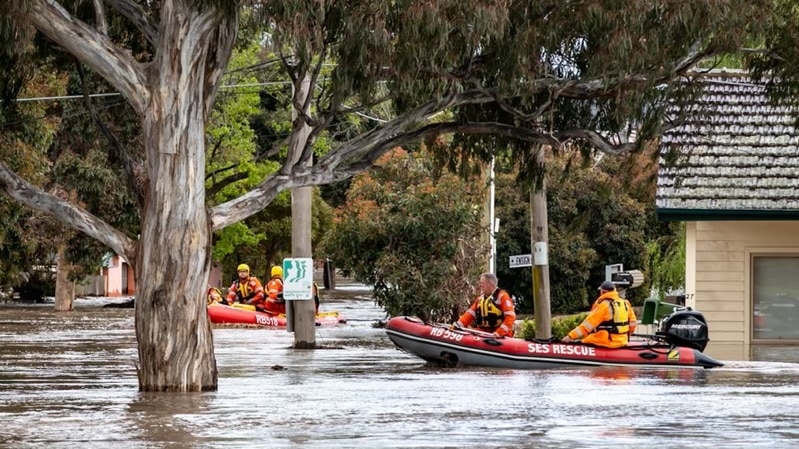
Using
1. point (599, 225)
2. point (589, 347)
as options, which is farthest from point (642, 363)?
point (599, 225)

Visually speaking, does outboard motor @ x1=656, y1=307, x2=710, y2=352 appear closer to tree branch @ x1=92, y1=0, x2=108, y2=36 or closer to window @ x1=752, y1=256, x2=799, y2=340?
window @ x1=752, y1=256, x2=799, y2=340

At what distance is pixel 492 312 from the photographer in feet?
86.4

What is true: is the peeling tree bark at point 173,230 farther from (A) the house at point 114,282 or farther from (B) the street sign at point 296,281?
(A) the house at point 114,282

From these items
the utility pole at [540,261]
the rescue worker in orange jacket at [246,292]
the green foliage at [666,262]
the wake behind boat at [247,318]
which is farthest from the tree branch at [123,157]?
the green foliage at [666,262]

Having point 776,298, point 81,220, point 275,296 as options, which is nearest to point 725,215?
point 776,298

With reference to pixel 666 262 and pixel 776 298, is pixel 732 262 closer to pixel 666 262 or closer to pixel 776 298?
pixel 776 298

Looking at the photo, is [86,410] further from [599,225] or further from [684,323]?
[599,225]

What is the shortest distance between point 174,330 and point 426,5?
4948 mm

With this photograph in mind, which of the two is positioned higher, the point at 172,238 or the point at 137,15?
the point at 137,15

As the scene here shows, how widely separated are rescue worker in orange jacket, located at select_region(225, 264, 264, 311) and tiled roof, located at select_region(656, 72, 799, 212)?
15.6m

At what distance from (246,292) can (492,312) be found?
55.9ft

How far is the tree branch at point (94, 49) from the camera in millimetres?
19797

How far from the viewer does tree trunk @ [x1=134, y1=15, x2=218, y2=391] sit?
2028 centimetres

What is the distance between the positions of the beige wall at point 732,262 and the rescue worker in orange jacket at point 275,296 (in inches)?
587
